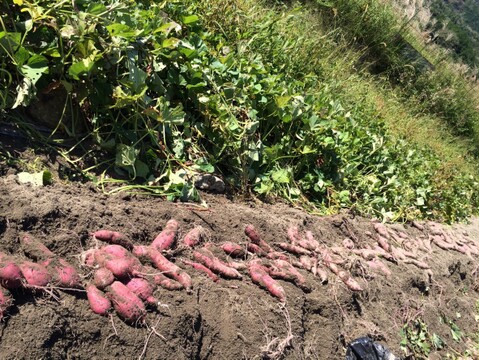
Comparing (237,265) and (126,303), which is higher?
(126,303)

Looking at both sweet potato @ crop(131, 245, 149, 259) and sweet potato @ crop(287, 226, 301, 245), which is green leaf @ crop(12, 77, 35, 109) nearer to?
sweet potato @ crop(131, 245, 149, 259)

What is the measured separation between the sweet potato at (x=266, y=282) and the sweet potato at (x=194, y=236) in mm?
297

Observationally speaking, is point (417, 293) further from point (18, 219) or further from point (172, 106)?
point (18, 219)

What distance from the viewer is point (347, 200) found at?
161 inches

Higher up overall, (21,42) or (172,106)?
(21,42)

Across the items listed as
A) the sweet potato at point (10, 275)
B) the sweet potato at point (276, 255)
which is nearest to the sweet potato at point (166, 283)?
the sweet potato at point (10, 275)

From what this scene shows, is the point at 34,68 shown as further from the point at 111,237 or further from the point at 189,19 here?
the point at 189,19

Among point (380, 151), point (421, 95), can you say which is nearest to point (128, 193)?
→ point (380, 151)

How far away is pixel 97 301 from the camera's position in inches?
67.8

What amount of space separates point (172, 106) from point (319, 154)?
140cm

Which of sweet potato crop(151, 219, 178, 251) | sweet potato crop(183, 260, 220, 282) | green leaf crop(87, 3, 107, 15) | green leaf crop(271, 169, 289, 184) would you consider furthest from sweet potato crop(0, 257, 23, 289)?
green leaf crop(271, 169, 289, 184)

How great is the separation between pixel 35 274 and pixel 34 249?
0.16 metres

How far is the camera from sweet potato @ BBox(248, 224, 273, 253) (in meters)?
2.63

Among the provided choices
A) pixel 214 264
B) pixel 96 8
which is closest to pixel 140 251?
pixel 214 264
